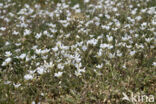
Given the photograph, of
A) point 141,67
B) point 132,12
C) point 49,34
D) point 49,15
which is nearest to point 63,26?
point 49,34

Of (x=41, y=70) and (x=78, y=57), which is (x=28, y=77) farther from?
(x=78, y=57)

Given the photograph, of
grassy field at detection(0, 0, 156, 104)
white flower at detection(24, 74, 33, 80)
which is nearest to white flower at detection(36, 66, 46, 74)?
grassy field at detection(0, 0, 156, 104)

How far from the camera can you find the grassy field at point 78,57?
3.45 m

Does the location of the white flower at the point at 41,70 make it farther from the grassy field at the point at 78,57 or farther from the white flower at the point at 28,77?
the white flower at the point at 28,77

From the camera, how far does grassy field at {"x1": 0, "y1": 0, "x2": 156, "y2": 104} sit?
136 inches

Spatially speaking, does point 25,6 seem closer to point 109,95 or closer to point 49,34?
point 49,34

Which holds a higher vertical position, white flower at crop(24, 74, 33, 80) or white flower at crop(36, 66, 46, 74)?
white flower at crop(36, 66, 46, 74)

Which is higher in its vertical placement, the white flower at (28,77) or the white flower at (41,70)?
the white flower at (41,70)

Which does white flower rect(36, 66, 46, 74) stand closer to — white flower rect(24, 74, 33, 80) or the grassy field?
the grassy field

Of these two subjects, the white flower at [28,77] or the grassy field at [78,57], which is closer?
the grassy field at [78,57]

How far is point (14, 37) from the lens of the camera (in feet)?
17.9

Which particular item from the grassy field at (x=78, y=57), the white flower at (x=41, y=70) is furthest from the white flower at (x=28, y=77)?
the white flower at (x=41, y=70)

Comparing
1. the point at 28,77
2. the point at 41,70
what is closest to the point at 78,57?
the point at 41,70

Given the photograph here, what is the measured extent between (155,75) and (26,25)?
11.3 feet
